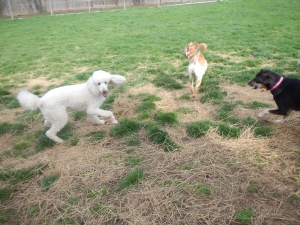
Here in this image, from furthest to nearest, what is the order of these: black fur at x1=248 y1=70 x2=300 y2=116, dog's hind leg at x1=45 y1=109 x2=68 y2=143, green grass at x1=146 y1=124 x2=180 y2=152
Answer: dog's hind leg at x1=45 y1=109 x2=68 y2=143
black fur at x1=248 y1=70 x2=300 y2=116
green grass at x1=146 y1=124 x2=180 y2=152

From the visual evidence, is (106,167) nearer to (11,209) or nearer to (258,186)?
(11,209)

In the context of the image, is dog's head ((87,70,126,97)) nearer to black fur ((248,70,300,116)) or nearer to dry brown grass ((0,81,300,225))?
dry brown grass ((0,81,300,225))

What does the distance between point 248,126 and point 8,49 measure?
1040cm

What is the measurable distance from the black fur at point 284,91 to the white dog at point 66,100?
7.77ft

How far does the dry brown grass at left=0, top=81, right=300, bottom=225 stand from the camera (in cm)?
252

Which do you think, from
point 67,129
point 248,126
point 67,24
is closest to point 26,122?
point 67,129

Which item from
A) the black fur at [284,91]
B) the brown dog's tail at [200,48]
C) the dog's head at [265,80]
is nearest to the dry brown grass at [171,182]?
the black fur at [284,91]

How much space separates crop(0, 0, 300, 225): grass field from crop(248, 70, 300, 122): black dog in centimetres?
28

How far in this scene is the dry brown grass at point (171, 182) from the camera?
252cm

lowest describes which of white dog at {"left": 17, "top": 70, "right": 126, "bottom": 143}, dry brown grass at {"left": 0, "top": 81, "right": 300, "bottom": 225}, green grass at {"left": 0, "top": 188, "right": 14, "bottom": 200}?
green grass at {"left": 0, "top": 188, "right": 14, "bottom": 200}

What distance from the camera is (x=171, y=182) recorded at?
2.93m

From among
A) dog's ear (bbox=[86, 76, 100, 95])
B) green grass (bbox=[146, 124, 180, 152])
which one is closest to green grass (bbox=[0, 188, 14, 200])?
dog's ear (bbox=[86, 76, 100, 95])

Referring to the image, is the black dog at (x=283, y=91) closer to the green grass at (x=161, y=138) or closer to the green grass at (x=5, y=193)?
the green grass at (x=161, y=138)

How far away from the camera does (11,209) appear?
2783 millimetres
